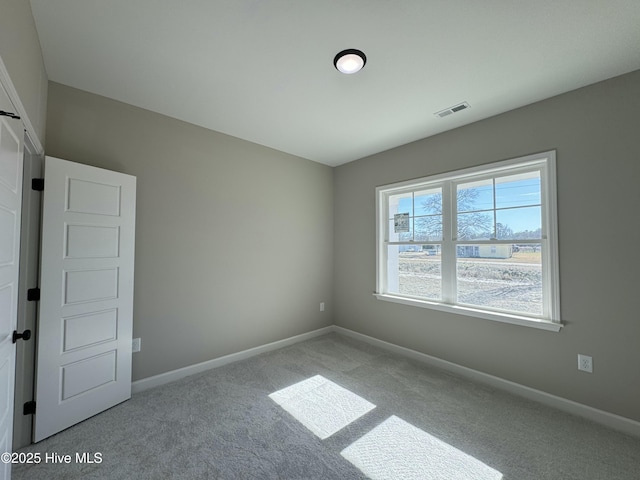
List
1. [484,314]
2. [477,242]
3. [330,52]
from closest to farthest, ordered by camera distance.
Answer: [330,52]
[484,314]
[477,242]

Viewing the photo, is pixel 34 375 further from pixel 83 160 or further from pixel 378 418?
pixel 378 418

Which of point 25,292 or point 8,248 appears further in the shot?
point 25,292

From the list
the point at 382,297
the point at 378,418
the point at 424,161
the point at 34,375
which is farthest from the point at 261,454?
the point at 424,161

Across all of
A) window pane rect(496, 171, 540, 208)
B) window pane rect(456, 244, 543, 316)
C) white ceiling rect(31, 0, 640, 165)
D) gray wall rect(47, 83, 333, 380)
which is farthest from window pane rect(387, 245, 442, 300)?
white ceiling rect(31, 0, 640, 165)

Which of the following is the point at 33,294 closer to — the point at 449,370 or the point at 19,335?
the point at 19,335

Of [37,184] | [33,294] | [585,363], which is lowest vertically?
[585,363]

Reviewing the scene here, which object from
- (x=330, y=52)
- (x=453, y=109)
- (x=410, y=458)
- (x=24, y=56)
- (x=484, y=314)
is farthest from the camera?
(x=484, y=314)

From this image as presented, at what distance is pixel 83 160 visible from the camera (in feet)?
7.50

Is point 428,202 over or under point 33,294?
Answer: over

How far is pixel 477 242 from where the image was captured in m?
2.85

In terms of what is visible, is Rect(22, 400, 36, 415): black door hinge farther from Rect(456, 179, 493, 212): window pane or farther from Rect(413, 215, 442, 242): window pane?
Rect(456, 179, 493, 212): window pane

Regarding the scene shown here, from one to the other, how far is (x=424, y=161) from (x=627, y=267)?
2001 mm

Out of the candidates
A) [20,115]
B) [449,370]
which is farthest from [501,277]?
[20,115]

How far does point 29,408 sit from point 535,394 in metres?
4.02
